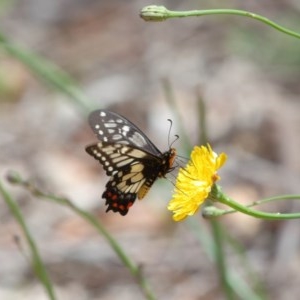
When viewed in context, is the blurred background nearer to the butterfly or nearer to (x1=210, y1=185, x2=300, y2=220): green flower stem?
the butterfly

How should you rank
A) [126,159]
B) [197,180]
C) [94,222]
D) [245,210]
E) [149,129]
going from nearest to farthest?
[245,210] → [197,180] → [126,159] → [94,222] → [149,129]

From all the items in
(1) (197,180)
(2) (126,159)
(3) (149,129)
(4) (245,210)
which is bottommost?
(4) (245,210)

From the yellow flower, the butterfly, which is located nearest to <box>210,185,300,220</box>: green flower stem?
the yellow flower

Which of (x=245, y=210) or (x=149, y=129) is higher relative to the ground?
(x=149, y=129)

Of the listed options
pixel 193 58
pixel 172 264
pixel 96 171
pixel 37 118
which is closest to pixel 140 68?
pixel 193 58

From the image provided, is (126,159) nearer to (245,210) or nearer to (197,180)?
(197,180)

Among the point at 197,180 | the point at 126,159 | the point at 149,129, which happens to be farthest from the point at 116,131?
the point at 149,129

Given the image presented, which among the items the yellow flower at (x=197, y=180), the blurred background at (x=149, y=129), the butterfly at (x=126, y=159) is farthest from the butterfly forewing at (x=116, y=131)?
the blurred background at (x=149, y=129)
